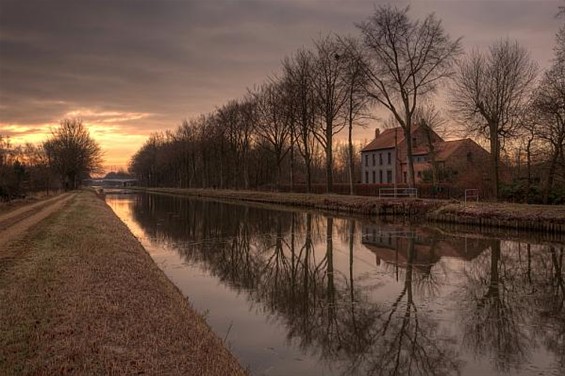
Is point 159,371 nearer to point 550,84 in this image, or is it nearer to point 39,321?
point 39,321

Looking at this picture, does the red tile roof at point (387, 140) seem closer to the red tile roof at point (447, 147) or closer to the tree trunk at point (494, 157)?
the red tile roof at point (447, 147)

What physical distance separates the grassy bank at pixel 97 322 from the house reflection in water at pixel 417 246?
26.3 feet

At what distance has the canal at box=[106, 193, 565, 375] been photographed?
7.64 meters

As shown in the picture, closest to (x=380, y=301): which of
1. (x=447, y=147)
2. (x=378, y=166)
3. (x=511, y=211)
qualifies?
(x=511, y=211)

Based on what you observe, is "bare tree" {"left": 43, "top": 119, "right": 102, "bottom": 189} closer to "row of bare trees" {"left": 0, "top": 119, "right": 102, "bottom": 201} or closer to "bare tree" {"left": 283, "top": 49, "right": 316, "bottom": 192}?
"row of bare trees" {"left": 0, "top": 119, "right": 102, "bottom": 201}

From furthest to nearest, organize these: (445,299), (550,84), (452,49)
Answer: (452,49)
(550,84)
(445,299)

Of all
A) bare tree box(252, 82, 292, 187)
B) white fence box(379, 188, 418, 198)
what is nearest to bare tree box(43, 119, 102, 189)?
bare tree box(252, 82, 292, 187)

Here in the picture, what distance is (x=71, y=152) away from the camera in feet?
241

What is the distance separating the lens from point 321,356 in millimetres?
7762

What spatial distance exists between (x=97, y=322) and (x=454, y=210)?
78.5 feet

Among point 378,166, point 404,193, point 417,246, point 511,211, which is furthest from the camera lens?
point 378,166

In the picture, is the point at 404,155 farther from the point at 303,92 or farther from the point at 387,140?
the point at 303,92

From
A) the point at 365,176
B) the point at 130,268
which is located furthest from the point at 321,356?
the point at 365,176

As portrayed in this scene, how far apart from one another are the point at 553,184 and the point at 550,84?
600 cm
